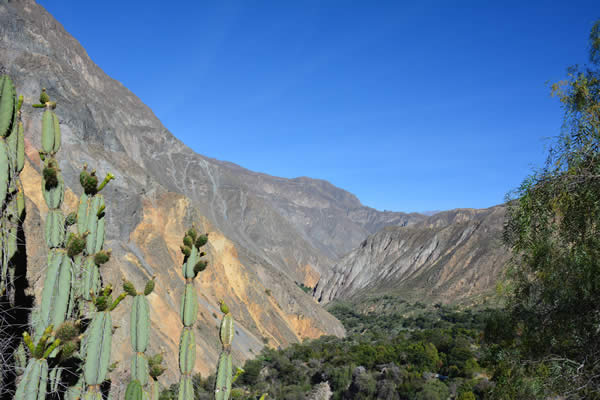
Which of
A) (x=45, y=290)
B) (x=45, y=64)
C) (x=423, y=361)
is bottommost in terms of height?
(x=423, y=361)

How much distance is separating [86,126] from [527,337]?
149 feet

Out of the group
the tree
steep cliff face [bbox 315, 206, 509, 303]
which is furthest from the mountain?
steep cliff face [bbox 315, 206, 509, 303]

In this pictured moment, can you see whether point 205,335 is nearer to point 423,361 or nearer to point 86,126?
point 423,361

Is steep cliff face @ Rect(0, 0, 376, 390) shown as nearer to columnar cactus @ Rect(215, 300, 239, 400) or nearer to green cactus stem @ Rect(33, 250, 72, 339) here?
columnar cactus @ Rect(215, 300, 239, 400)

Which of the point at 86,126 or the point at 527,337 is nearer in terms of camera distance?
the point at 527,337

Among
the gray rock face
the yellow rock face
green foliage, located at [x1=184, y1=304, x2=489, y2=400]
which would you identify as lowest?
green foliage, located at [x1=184, y1=304, x2=489, y2=400]

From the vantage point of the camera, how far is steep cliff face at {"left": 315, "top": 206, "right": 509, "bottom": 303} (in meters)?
61.3

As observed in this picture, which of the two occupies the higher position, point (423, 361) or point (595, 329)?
point (595, 329)

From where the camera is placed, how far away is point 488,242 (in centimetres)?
6569

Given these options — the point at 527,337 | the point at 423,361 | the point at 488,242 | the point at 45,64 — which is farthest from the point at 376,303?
the point at 527,337

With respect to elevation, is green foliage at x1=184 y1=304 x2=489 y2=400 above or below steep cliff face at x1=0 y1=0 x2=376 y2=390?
below

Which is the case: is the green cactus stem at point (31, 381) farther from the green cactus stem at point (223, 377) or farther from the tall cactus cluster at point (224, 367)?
the green cactus stem at point (223, 377)

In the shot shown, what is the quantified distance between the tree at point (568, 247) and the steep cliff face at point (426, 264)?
39.5m

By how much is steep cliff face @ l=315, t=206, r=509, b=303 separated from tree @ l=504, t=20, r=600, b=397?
3953 centimetres
